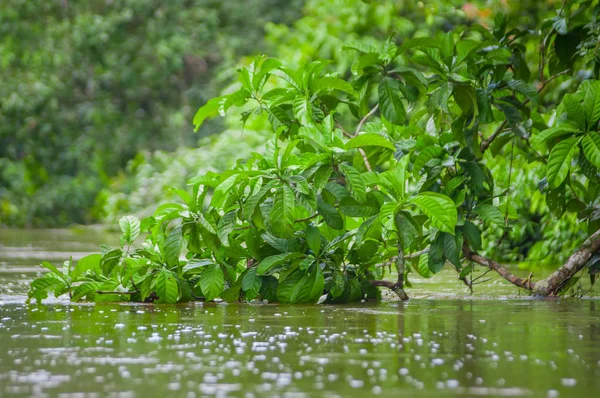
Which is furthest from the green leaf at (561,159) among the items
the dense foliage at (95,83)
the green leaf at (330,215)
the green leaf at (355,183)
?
the dense foliage at (95,83)

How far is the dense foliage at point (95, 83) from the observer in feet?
70.3

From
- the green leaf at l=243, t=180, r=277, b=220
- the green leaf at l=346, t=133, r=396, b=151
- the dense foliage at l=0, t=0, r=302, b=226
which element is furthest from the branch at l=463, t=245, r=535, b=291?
the dense foliage at l=0, t=0, r=302, b=226

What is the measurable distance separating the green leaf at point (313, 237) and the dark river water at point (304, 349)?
0.27 metres

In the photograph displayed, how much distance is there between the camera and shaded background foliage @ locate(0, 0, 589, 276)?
1656 cm

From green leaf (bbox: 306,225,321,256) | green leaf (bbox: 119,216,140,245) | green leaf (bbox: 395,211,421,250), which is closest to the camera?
green leaf (bbox: 395,211,421,250)

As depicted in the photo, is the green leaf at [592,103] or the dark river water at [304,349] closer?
the dark river water at [304,349]

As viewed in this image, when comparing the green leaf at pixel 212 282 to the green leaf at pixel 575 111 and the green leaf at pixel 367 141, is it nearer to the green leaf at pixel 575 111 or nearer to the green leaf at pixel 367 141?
the green leaf at pixel 367 141

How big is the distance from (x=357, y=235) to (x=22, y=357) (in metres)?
1.86

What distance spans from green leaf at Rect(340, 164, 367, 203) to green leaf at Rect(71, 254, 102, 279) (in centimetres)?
128

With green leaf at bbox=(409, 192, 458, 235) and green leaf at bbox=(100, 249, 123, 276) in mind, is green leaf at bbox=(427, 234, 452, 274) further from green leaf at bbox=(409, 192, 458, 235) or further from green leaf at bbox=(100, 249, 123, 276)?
green leaf at bbox=(100, 249, 123, 276)

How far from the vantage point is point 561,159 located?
4.12 meters

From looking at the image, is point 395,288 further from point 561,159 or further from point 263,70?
point 263,70

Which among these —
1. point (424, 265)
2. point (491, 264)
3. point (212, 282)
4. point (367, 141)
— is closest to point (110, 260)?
point (212, 282)

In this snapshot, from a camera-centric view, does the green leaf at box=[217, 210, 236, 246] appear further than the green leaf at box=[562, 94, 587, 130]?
Yes
